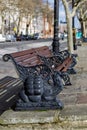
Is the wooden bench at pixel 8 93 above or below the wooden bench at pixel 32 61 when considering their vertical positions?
below

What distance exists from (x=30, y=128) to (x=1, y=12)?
80286mm

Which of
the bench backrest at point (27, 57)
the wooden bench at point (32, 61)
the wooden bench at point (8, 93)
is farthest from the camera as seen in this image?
the bench backrest at point (27, 57)

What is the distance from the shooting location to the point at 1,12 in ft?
275

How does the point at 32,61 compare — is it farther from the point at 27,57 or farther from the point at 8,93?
the point at 8,93

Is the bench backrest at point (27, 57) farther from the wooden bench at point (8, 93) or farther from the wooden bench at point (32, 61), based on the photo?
the wooden bench at point (8, 93)

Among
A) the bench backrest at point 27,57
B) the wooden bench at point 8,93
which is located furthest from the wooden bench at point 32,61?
the wooden bench at point 8,93

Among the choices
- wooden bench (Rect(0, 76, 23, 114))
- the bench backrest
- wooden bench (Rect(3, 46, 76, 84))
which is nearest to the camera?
wooden bench (Rect(0, 76, 23, 114))

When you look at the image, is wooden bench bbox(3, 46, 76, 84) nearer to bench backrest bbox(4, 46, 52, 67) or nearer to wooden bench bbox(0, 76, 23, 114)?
bench backrest bbox(4, 46, 52, 67)

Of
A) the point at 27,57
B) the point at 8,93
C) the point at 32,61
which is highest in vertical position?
the point at 27,57

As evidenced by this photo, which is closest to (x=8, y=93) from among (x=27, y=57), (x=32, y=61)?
(x=27, y=57)

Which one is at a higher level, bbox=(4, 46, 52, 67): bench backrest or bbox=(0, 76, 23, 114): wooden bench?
bbox=(4, 46, 52, 67): bench backrest

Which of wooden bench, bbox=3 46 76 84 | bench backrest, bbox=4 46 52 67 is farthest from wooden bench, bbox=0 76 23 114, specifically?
bench backrest, bbox=4 46 52 67

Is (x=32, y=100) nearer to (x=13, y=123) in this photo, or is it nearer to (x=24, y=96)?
(x=24, y=96)

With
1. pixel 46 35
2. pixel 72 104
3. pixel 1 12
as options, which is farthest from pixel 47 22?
pixel 72 104
